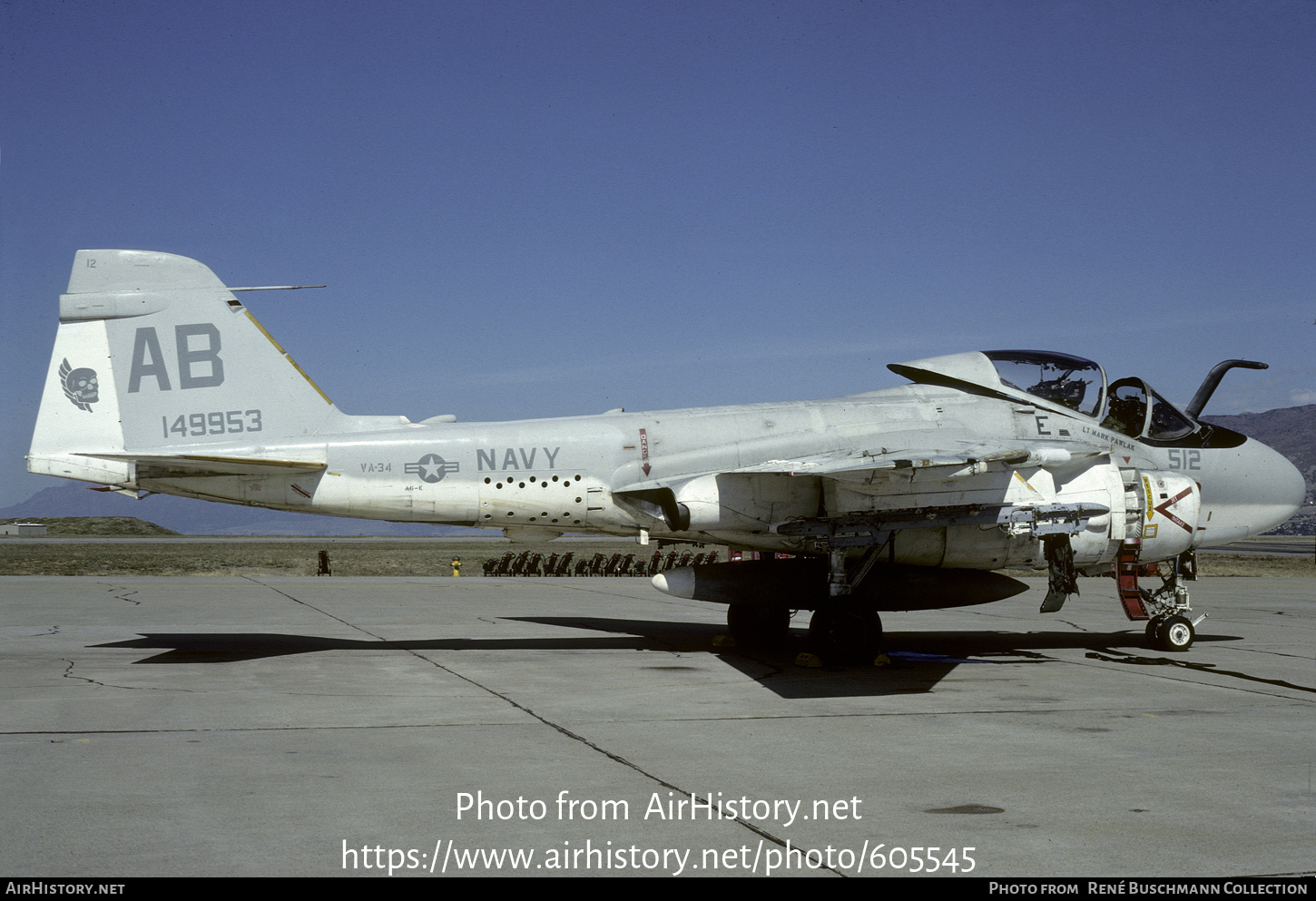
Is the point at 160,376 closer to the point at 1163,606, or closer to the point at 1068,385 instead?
the point at 1068,385

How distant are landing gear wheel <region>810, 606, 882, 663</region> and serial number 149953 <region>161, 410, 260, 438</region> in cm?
675

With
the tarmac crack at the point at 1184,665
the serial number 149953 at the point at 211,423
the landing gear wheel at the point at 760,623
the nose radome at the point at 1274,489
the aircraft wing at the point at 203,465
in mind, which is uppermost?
the serial number 149953 at the point at 211,423

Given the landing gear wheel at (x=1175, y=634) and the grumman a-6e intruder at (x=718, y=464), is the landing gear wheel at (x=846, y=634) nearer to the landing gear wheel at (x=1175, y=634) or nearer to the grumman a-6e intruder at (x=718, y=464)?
the grumman a-6e intruder at (x=718, y=464)

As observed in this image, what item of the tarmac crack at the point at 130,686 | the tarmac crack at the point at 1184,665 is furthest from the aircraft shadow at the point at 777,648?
the tarmac crack at the point at 130,686

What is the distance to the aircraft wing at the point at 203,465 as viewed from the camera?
11.5 meters

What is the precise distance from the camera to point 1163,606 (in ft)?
44.0

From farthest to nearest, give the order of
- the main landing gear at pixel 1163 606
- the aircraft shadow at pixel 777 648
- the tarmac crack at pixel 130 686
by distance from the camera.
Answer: the main landing gear at pixel 1163 606 < the aircraft shadow at pixel 777 648 < the tarmac crack at pixel 130 686

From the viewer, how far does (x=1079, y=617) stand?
1823 centimetres

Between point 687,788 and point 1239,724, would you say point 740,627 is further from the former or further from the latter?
point 687,788

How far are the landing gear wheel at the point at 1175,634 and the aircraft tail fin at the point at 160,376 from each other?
10.2 metres

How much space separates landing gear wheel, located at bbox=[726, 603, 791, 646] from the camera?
13258 mm

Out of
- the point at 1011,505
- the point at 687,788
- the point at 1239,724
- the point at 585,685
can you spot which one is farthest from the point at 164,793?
the point at 1011,505

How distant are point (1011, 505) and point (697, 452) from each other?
3591mm

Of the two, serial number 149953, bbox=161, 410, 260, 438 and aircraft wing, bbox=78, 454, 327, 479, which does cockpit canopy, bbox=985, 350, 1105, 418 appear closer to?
aircraft wing, bbox=78, 454, 327, 479
